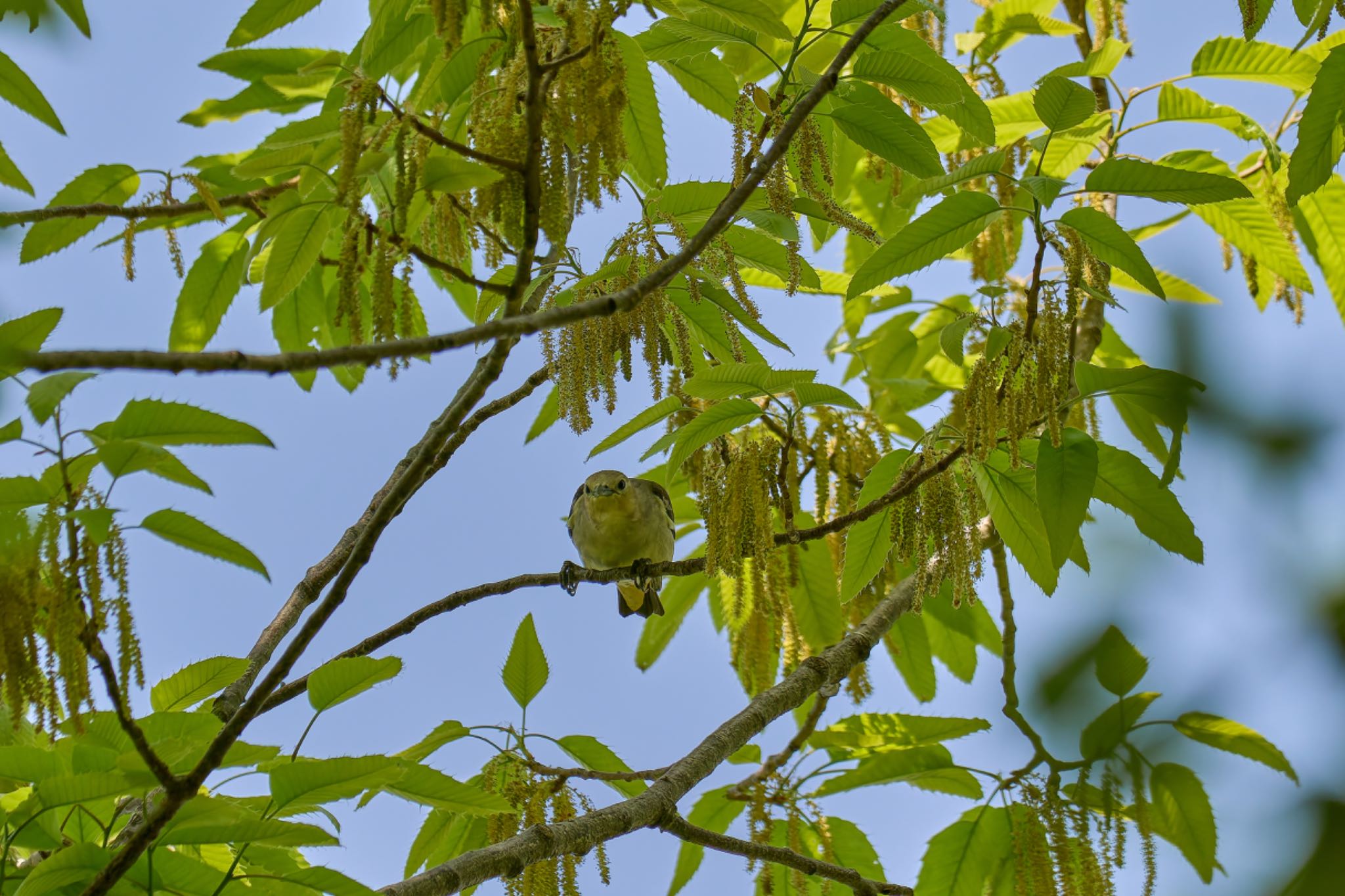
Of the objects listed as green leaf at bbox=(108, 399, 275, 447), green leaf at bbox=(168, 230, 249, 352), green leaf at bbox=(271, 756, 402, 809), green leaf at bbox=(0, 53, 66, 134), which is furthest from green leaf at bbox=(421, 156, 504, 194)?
green leaf at bbox=(168, 230, 249, 352)

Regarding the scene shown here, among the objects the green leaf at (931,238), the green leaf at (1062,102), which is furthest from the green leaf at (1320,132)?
the green leaf at (931,238)

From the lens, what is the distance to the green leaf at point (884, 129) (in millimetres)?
3102

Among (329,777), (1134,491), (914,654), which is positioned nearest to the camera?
(329,777)

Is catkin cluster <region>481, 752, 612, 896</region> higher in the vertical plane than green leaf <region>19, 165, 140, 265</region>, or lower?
lower

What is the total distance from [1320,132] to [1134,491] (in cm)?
93

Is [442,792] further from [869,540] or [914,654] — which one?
[914,654]

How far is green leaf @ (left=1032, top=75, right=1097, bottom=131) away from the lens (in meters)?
3.01

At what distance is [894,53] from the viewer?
298cm

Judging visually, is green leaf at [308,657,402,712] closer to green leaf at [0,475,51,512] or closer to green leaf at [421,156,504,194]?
green leaf at [0,475,51,512]

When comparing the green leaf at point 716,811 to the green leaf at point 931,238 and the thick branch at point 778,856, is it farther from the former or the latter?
the green leaf at point 931,238

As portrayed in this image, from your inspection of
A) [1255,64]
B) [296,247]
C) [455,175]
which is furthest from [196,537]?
[1255,64]

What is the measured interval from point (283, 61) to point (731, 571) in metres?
2.36

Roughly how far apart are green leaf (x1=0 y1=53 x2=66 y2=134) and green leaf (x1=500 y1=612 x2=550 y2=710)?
1979 millimetres

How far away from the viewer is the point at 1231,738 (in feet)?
2.04
